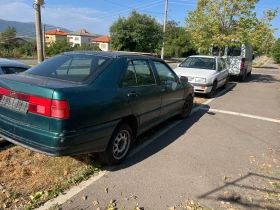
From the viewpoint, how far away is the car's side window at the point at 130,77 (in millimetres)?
3466

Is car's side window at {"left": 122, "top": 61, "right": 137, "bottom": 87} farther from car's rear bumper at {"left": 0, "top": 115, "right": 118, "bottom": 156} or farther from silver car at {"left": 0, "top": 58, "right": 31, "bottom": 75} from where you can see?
silver car at {"left": 0, "top": 58, "right": 31, "bottom": 75}

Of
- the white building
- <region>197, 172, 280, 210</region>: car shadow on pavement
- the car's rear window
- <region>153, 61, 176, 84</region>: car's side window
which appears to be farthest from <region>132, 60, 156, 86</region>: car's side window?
the white building

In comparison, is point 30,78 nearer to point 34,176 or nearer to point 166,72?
point 34,176

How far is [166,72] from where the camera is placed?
16.2ft

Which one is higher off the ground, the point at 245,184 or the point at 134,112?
the point at 134,112

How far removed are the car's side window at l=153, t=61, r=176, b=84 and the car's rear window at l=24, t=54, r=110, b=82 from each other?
1.38 metres

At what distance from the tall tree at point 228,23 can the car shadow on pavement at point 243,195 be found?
1032 centimetres

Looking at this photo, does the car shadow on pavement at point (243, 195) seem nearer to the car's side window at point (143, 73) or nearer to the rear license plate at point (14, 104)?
the car's side window at point (143, 73)

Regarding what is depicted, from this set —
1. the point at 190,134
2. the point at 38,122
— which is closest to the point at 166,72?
the point at 190,134

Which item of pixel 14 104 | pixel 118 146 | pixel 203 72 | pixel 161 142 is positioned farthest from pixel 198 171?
pixel 203 72

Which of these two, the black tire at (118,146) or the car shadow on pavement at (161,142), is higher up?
the black tire at (118,146)

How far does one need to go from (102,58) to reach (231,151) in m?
2.83

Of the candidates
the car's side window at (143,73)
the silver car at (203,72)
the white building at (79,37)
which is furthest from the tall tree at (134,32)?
the white building at (79,37)

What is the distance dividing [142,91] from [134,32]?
3230cm
